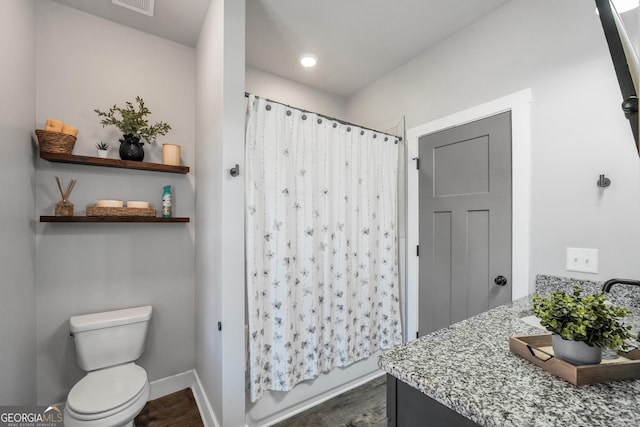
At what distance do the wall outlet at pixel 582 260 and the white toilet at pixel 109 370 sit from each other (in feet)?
8.25

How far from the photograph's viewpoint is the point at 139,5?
177 cm

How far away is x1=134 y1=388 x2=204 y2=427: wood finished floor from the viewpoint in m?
1.75

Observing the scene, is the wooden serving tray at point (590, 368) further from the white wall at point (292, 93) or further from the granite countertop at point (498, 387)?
the white wall at point (292, 93)

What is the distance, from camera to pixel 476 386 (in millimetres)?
665

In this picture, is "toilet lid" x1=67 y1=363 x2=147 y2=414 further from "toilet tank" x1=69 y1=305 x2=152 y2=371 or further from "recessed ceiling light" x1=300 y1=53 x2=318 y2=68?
"recessed ceiling light" x1=300 y1=53 x2=318 y2=68

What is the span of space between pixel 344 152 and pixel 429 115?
834 mm

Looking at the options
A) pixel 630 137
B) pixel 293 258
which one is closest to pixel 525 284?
pixel 630 137

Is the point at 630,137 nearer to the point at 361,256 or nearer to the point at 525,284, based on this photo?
the point at 525,284

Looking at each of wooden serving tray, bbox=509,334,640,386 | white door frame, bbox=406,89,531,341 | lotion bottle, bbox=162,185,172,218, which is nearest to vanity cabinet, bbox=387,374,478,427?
wooden serving tray, bbox=509,334,640,386

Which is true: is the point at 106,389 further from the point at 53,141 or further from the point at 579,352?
the point at 579,352

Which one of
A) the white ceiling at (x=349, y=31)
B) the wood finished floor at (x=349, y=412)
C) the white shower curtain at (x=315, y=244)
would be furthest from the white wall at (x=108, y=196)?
the wood finished floor at (x=349, y=412)

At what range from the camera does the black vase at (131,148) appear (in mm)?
1887

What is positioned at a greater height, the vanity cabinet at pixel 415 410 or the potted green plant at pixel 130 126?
the potted green plant at pixel 130 126

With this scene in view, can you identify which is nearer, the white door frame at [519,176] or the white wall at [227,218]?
the white wall at [227,218]
